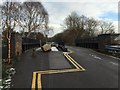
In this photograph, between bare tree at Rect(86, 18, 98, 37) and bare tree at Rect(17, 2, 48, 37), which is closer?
bare tree at Rect(17, 2, 48, 37)

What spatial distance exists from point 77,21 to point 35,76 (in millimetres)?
70983

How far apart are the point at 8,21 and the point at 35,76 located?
26.0ft

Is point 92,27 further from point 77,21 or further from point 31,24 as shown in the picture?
point 31,24

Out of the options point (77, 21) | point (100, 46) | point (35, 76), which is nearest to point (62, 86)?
point (35, 76)

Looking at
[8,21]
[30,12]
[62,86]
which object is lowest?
[62,86]

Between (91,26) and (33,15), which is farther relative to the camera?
(91,26)

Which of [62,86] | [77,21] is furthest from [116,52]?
[77,21]

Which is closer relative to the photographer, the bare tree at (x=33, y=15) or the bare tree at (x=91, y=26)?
the bare tree at (x=33, y=15)

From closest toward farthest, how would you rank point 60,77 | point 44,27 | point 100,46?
point 60,77
point 100,46
point 44,27

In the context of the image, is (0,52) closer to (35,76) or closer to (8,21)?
(8,21)

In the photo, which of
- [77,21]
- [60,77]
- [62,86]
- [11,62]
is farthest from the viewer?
[77,21]

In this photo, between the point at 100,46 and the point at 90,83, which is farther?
the point at 100,46

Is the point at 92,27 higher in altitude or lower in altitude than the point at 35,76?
higher

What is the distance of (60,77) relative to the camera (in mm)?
10344
